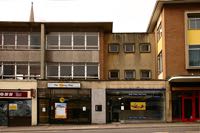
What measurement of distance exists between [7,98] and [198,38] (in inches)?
666

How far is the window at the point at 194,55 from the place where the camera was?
39000 millimetres

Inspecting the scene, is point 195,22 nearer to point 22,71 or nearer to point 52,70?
point 52,70

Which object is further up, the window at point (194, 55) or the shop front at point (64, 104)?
the window at point (194, 55)

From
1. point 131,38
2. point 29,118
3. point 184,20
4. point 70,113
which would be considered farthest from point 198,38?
point 29,118

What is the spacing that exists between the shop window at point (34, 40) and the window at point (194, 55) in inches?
570

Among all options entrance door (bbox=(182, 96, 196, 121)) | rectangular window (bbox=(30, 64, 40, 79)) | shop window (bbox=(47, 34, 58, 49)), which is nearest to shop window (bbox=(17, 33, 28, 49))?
rectangular window (bbox=(30, 64, 40, 79))

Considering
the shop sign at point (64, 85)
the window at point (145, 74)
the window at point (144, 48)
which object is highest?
the window at point (144, 48)

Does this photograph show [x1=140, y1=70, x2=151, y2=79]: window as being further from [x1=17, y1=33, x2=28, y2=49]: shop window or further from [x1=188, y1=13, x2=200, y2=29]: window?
[x1=17, y1=33, x2=28, y2=49]: shop window

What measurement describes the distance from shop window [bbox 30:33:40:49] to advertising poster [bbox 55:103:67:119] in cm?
766

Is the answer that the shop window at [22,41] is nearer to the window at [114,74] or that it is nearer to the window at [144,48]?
the window at [114,74]

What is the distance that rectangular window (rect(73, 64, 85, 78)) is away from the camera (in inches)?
1745

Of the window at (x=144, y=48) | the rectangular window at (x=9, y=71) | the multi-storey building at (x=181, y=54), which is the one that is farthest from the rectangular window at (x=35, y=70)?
the multi-storey building at (x=181, y=54)

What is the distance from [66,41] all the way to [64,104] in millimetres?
7787

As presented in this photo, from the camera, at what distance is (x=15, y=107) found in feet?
128
